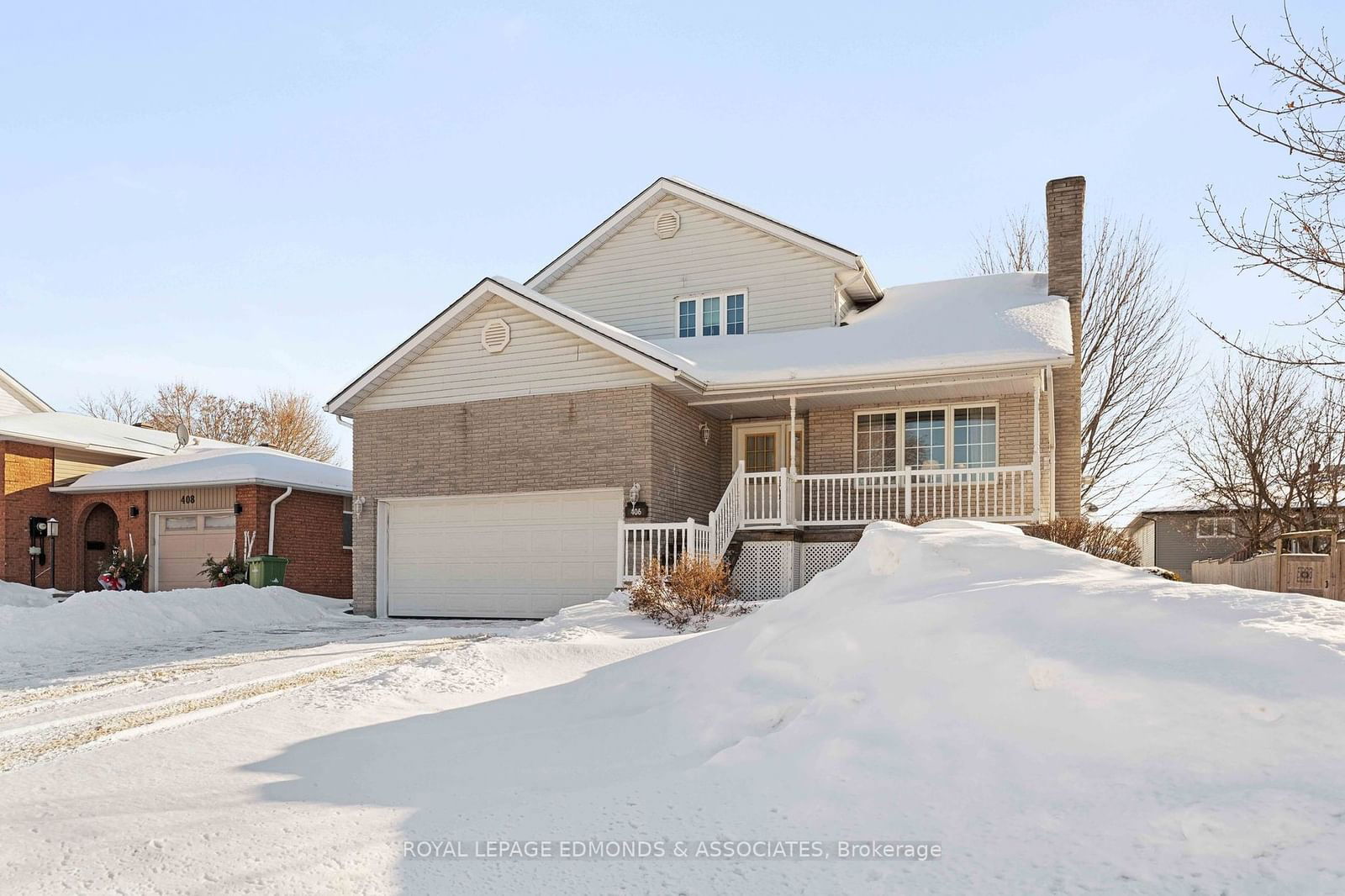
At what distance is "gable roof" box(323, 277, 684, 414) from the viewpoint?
1487cm

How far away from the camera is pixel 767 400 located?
15.9 metres

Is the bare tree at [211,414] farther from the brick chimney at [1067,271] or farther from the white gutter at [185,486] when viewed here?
the brick chimney at [1067,271]

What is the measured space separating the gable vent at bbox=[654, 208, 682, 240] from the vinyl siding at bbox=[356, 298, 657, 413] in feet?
14.5

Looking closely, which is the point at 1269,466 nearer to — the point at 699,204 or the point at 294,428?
the point at 699,204

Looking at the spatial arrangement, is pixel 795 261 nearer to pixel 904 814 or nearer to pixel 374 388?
pixel 374 388

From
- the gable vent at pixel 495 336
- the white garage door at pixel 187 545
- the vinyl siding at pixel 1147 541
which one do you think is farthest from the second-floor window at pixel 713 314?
the vinyl siding at pixel 1147 541

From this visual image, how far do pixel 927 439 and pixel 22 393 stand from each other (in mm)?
24076

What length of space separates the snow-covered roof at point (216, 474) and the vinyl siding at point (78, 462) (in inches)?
17.6

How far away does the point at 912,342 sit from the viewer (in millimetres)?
15750

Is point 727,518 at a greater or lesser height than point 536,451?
lesser

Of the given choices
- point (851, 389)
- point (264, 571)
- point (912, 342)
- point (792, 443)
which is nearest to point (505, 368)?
point (792, 443)

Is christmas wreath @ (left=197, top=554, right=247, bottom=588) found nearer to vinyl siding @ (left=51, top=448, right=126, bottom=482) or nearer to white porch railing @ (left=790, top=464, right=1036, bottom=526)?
vinyl siding @ (left=51, top=448, right=126, bottom=482)

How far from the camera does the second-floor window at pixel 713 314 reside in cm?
1862

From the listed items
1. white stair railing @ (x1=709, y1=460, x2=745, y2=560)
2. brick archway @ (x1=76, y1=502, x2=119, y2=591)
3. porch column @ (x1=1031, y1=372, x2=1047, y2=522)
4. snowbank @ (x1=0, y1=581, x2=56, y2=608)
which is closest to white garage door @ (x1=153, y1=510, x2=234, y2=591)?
brick archway @ (x1=76, y1=502, x2=119, y2=591)
